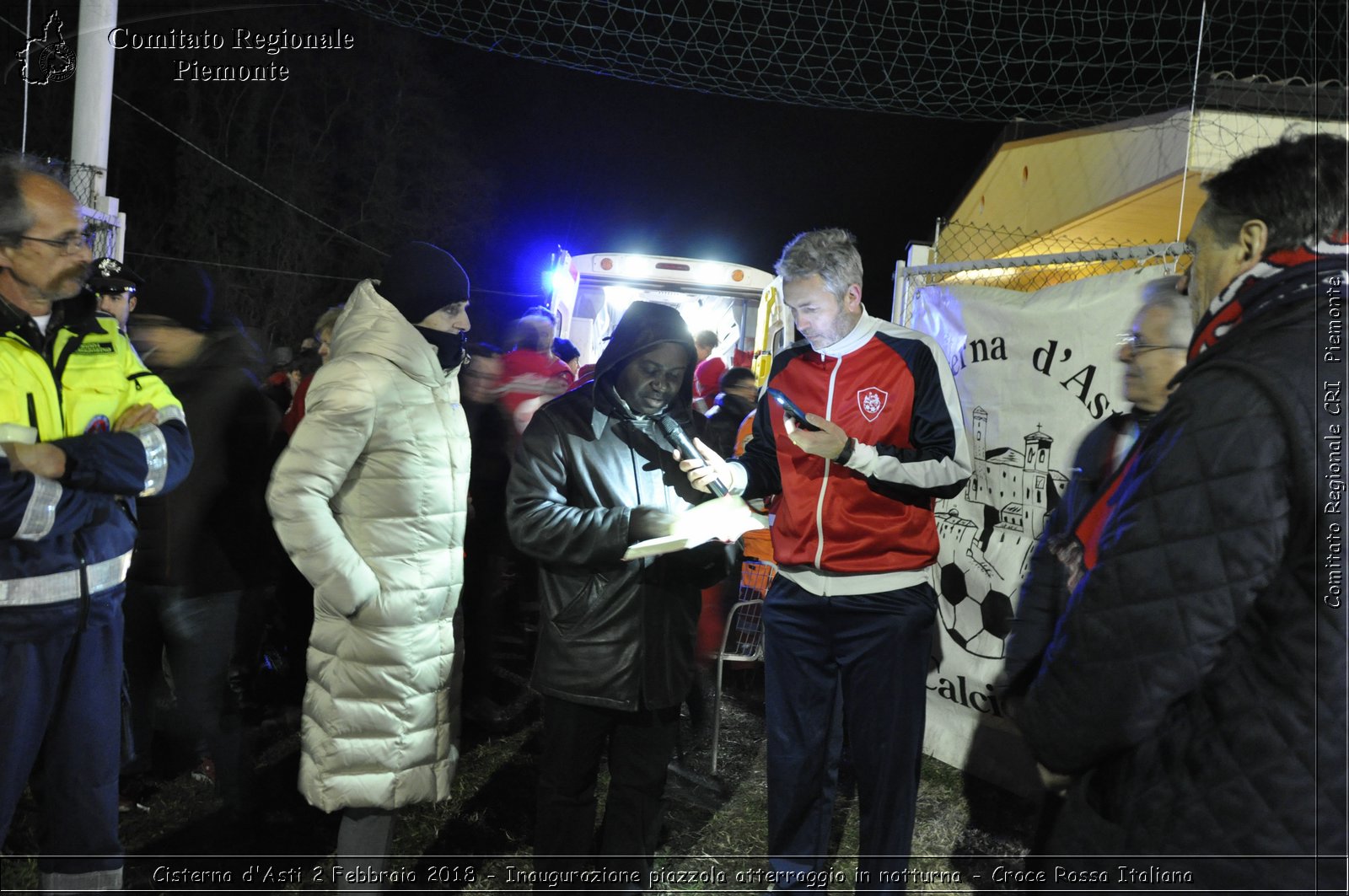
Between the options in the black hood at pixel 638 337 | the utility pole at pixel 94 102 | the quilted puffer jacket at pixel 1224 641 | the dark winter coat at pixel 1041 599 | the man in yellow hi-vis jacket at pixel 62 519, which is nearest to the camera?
the quilted puffer jacket at pixel 1224 641

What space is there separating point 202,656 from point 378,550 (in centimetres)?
140

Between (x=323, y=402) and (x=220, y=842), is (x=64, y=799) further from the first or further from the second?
(x=323, y=402)

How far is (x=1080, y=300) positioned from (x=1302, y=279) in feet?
10.6

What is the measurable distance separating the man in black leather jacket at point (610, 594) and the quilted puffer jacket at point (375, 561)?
0.33m

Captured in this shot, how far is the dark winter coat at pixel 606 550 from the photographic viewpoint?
3047 millimetres

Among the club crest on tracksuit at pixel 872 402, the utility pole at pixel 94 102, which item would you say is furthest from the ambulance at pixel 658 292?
the club crest on tracksuit at pixel 872 402

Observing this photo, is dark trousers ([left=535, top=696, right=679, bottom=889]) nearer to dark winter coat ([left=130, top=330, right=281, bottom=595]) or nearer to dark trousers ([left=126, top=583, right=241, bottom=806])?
dark trousers ([left=126, top=583, right=241, bottom=806])

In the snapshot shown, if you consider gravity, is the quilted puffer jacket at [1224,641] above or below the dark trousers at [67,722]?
above

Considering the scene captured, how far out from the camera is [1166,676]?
1615mm

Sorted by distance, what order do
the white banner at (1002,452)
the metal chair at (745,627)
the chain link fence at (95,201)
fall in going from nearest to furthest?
the white banner at (1002,452)
the metal chair at (745,627)
the chain link fence at (95,201)

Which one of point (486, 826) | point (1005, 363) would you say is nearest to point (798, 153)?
point (1005, 363)

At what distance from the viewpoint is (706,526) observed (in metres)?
3.06

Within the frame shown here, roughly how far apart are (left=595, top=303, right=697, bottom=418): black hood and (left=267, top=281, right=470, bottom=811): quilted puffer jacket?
616 millimetres

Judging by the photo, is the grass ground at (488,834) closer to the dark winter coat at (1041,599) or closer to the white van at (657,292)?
the dark winter coat at (1041,599)
